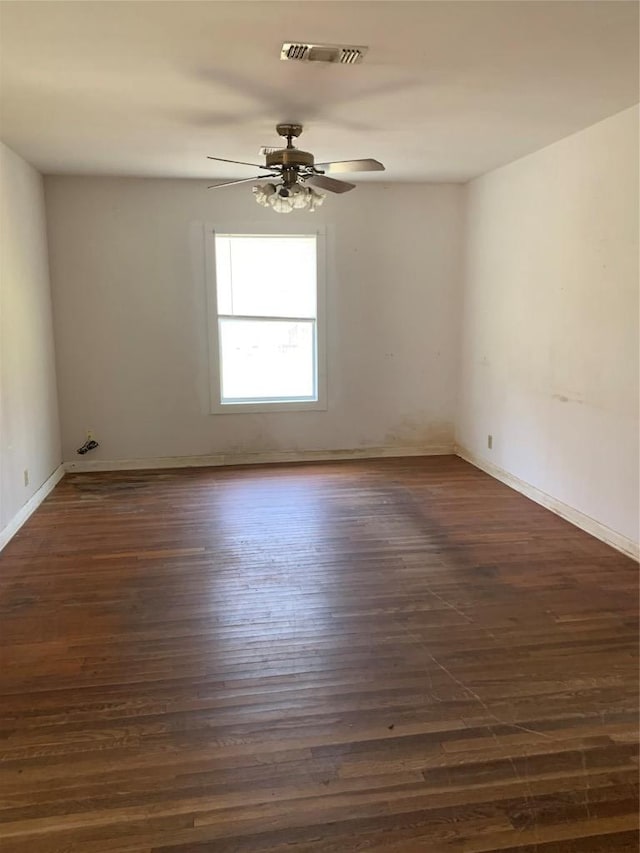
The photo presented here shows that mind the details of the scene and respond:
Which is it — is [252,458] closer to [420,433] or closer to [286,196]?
[420,433]

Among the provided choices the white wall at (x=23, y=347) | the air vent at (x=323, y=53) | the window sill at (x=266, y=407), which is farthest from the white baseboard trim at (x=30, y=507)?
the air vent at (x=323, y=53)

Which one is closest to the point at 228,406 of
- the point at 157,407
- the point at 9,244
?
the point at 157,407

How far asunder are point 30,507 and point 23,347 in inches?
47.0

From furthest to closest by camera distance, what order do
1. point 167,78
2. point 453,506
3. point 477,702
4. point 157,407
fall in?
1. point 157,407
2. point 453,506
3. point 167,78
4. point 477,702

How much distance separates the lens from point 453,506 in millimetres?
4730

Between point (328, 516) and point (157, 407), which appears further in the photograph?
point (157, 407)

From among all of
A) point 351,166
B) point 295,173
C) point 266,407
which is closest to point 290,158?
point 295,173

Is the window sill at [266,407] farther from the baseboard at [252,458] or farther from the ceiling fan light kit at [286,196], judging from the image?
the ceiling fan light kit at [286,196]

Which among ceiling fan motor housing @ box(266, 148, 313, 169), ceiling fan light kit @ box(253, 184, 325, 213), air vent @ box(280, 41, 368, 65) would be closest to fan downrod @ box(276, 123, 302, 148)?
ceiling fan motor housing @ box(266, 148, 313, 169)

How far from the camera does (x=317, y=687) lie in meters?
2.48

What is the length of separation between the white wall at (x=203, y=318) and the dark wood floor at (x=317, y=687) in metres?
1.68

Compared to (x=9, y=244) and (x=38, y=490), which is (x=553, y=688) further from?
(x=9, y=244)

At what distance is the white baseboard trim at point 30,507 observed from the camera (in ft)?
13.2

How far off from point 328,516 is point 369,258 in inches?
106
